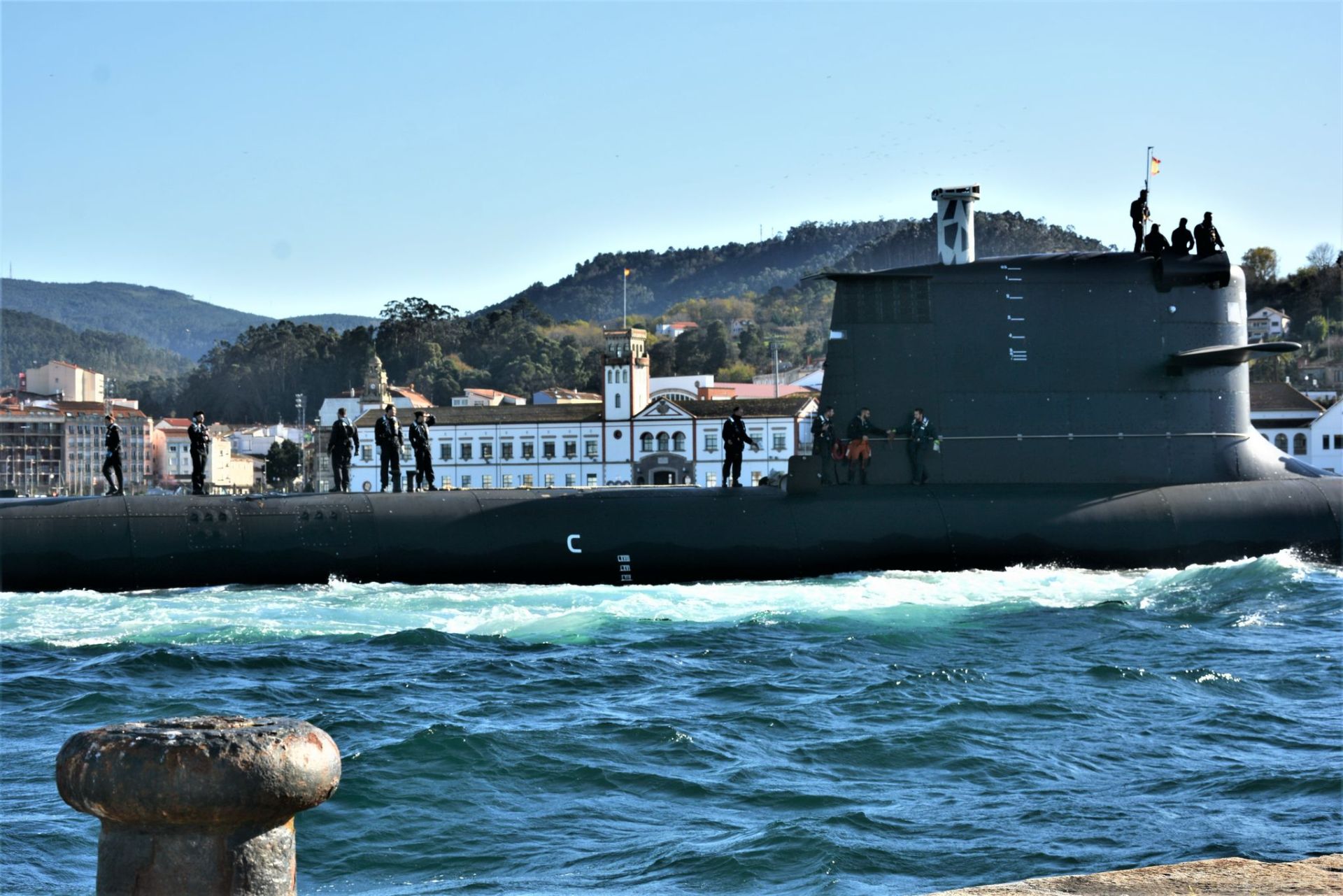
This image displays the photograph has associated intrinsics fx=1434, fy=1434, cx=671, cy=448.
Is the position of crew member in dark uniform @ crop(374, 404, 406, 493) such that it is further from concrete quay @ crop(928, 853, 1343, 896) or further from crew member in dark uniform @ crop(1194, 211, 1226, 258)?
concrete quay @ crop(928, 853, 1343, 896)

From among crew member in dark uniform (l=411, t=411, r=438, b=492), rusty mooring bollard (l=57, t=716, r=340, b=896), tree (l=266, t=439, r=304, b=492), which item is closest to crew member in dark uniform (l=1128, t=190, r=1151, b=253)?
crew member in dark uniform (l=411, t=411, r=438, b=492)

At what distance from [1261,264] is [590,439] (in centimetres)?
6744

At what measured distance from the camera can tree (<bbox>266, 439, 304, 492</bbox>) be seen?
339 feet

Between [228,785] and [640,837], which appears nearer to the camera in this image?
[228,785]

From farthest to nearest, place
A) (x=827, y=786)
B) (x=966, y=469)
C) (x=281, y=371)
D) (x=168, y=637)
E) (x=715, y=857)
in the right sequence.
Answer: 1. (x=281, y=371)
2. (x=966, y=469)
3. (x=168, y=637)
4. (x=827, y=786)
5. (x=715, y=857)

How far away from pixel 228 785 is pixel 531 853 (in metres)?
4.19

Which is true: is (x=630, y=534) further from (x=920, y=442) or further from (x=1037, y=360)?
(x=1037, y=360)

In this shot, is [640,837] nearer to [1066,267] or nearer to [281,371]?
[1066,267]

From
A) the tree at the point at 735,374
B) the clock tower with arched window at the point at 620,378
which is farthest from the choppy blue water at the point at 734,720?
the tree at the point at 735,374

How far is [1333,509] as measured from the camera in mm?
19562

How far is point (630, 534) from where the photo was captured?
18.6 meters

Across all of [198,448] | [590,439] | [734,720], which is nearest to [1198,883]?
[734,720]

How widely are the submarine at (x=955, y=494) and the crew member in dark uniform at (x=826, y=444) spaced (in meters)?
0.17

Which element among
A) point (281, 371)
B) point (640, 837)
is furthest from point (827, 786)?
point (281, 371)
